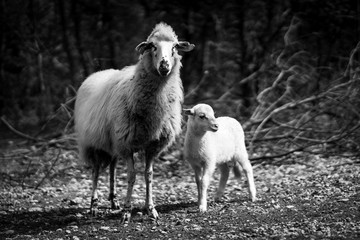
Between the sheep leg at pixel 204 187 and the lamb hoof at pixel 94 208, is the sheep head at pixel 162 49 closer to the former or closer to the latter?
the sheep leg at pixel 204 187

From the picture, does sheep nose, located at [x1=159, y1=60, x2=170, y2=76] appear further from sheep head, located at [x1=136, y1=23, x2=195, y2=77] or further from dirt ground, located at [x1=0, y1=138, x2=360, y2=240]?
dirt ground, located at [x1=0, y1=138, x2=360, y2=240]

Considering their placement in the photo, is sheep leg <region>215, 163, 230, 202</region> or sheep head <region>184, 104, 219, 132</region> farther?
sheep leg <region>215, 163, 230, 202</region>

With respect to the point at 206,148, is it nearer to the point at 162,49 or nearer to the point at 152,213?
the point at 152,213

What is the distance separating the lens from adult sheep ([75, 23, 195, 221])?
22.3ft

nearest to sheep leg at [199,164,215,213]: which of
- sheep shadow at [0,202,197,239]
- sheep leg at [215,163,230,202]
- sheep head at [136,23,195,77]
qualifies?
sheep shadow at [0,202,197,239]

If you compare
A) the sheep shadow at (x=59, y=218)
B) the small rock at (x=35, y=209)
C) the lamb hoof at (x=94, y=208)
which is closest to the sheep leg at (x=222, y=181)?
the sheep shadow at (x=59, y=218)

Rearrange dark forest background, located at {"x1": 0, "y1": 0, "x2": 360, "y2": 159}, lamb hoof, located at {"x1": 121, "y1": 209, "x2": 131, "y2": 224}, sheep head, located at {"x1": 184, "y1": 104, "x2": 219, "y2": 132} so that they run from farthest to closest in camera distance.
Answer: dark forest background, located at {"x1": 0, "y1": 0, "x2": 360, "y2": 159}
sheep head, located at {"x1": 184, "y1": 104, "x2": 219, "y2": 132}
lamb hoof, located at {"x1": 121, "y1": 209, "x2": 131, "y2": 224}

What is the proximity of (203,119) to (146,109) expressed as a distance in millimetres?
840

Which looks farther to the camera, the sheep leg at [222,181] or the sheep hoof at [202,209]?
the sheep leg at [222,181]

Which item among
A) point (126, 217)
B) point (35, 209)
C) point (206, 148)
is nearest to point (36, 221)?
point (35, 209)

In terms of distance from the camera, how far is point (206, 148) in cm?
716

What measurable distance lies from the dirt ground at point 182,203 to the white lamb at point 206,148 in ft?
1.14

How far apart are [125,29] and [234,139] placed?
11330 millimetres

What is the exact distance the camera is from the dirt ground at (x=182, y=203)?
6.01 m
